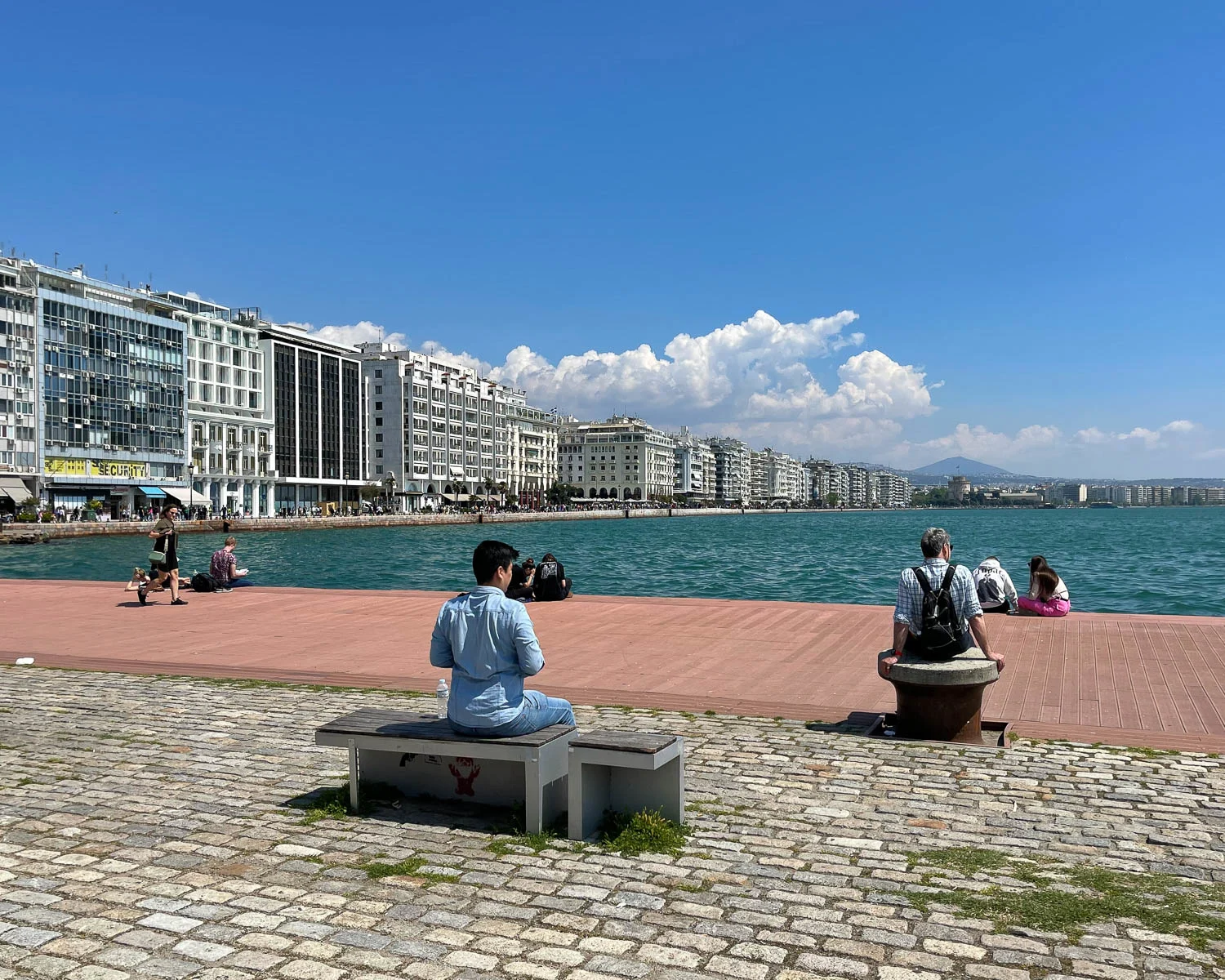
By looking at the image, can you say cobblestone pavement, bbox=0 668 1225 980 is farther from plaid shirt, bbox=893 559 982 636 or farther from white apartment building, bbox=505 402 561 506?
white apartment building, bbox=505 402 561 506

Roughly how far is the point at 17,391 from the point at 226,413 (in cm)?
3116

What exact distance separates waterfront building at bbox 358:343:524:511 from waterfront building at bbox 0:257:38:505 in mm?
62588

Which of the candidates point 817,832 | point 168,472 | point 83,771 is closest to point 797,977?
point 817,832

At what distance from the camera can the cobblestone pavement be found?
4020 mm

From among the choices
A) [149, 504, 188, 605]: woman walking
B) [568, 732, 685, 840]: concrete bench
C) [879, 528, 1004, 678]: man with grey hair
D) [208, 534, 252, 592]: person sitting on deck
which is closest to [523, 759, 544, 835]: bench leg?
[568, 732, 685, 840]: concrete bench

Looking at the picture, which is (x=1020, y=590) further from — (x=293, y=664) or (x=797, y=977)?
(x=797, y=977)

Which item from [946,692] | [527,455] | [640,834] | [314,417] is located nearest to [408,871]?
[640,834]

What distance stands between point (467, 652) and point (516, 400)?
18711cm

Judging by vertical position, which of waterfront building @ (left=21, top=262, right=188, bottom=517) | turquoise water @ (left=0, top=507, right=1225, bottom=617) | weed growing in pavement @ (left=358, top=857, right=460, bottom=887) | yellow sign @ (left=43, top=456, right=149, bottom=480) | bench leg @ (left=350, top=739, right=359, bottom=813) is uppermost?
waterfront building @ (left=21, top=262, right=188, bottom=517)

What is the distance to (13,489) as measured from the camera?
255 feet

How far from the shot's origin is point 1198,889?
479 centimetres

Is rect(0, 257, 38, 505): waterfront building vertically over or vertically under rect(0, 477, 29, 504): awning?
over

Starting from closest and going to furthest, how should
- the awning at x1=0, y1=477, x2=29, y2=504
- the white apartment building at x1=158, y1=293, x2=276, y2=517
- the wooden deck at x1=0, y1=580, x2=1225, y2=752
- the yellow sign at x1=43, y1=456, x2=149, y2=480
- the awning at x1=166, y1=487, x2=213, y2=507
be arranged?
the wooden deck at x1=0, y1=580, x2=1225, y2=752 → the awning at x1=0, y1=477, x2=29, y2=504 → the yellow sign at x1=43, y1=456, x2=149, y2=480 → the awning at x1=166, y1=487, x2=213, y2=507 → the white apartment building at x1=158, y1=293, x2=276, y2=517

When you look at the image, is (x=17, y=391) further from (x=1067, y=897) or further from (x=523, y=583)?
(x=1067, y=897)
